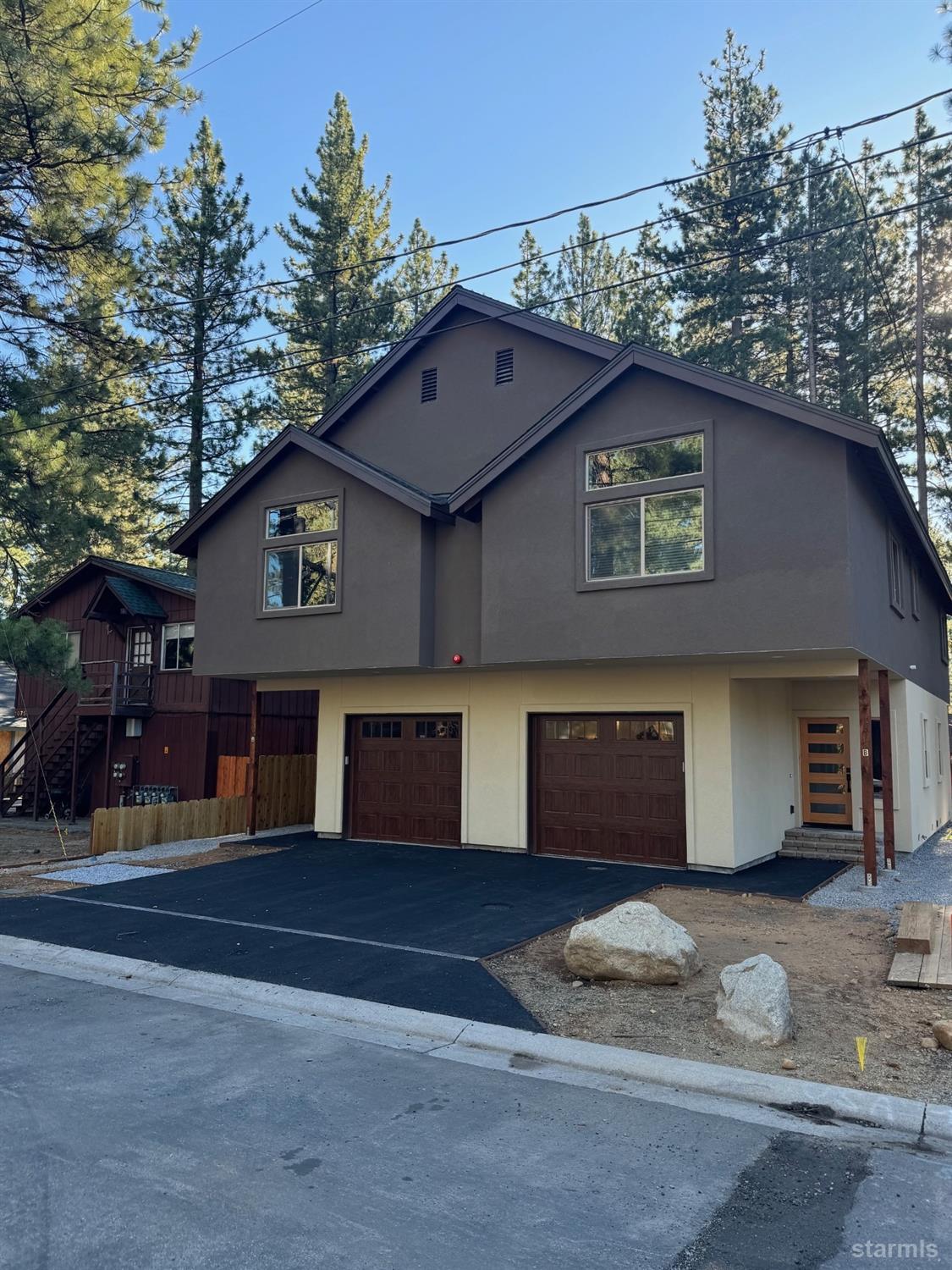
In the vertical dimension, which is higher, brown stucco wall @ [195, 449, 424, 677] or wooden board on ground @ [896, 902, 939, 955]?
brown stucco wall @ [195, 449, 424, 677]

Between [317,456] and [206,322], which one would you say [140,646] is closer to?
[317,456]

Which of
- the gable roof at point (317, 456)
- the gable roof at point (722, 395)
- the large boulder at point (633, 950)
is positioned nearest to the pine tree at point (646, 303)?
the gable roof at point (317, 456)

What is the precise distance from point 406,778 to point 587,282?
77.4 feet

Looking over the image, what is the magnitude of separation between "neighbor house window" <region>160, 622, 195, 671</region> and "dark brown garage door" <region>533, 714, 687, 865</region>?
11482 mm

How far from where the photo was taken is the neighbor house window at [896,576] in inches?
545

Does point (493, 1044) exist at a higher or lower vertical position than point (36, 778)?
lower

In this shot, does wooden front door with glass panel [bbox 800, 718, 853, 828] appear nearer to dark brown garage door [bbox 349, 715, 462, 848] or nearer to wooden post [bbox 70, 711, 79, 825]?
dark brown garage door [bbox 349, 715, 462, 848]

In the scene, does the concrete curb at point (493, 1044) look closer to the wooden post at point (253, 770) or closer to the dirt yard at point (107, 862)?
the dirt yard at point (107, 862)

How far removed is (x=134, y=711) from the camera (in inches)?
877

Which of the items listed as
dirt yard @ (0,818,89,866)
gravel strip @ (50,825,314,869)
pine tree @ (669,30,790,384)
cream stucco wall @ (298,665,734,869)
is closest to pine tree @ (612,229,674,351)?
pine tree @ (669,30,790,384)

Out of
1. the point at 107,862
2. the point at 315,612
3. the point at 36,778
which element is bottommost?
the point at 107,862

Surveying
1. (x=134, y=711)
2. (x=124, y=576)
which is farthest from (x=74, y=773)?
(x=124, y=576)

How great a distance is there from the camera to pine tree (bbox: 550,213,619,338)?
31.5 metres

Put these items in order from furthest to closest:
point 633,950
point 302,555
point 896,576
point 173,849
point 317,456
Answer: point 173,849, point 302,555, point 317,456, point 896,576, point 633,950
